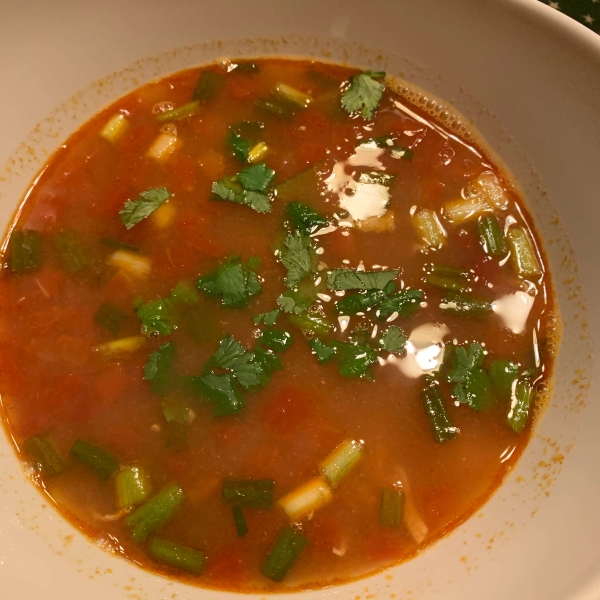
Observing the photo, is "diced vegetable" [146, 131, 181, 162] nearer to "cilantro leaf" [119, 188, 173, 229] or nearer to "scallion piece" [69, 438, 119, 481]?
"cilantro leaf" [119, 188, 173, 229]

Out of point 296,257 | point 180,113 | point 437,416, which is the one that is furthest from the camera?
point 180,113

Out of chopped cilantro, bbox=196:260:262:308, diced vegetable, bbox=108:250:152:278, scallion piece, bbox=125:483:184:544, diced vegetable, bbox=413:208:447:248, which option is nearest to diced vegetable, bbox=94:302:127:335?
diced vegetable, bbox=108:250:152:278

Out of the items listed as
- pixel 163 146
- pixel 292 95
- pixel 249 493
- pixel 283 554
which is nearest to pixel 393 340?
pixel 249 493

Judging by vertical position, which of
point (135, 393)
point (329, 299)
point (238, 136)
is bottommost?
point (135, 393)

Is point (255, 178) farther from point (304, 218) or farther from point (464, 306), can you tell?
point (464, 306)

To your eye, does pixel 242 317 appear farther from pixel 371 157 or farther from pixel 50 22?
pixel 50 22

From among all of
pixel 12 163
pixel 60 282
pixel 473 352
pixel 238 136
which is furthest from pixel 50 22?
pixel 473 352
